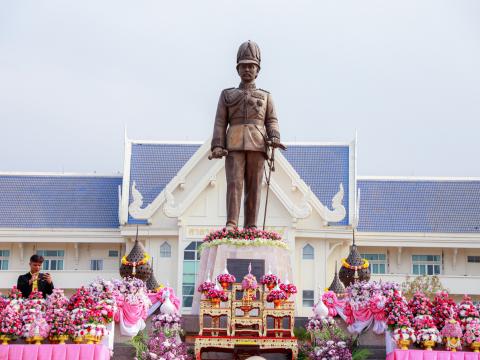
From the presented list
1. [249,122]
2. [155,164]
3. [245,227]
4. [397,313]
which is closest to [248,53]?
[249,122]

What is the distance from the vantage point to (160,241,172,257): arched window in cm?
3735

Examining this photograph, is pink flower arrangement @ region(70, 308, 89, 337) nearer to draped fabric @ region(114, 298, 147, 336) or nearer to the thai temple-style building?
draped fabric @ region(114, 298, 147, 336)

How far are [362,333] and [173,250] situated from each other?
21829 millimetres

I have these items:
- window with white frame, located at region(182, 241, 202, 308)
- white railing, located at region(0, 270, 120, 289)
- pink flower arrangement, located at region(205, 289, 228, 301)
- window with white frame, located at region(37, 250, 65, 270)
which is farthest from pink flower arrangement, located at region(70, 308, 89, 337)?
window with white frame, located at region(37, 250, 65, 270)

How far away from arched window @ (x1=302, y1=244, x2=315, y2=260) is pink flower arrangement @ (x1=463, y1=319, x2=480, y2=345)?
22283 millimetres

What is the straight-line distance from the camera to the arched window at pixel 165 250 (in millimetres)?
37353

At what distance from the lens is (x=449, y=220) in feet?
129

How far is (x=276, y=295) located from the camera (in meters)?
15.2

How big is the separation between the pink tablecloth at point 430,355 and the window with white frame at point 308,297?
2194 centimetres

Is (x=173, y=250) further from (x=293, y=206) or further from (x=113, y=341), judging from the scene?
(x=113, y=341)

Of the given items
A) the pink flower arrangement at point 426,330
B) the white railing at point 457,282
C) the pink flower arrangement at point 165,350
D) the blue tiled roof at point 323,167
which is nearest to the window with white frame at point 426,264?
the white railing at point 457,282

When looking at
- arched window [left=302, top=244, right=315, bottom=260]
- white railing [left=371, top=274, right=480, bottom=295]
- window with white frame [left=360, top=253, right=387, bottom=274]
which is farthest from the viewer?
window with white frame [left=360, top=253, right=387, bottom=274]

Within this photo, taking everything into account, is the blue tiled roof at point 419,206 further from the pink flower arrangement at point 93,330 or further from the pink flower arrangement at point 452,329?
the pink flower arrangement at point 93,330

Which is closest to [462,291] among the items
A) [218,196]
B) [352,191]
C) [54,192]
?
[352,191]
